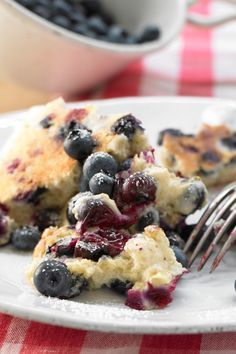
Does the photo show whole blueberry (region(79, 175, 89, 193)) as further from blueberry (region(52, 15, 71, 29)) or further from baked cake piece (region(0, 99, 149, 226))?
blueberry (region(52, 15, 71, 29))

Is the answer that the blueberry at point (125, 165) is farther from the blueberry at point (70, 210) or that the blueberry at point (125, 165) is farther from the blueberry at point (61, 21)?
the blueberry at point (61, 21)

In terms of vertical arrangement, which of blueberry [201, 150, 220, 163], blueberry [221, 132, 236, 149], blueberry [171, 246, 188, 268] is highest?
blueberry [221, 132, 236, 149]

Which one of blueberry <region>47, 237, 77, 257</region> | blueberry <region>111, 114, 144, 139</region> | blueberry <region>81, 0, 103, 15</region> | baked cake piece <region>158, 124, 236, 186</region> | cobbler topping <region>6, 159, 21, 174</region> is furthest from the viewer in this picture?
blueberry <region>81, 0, 103, 15</region>

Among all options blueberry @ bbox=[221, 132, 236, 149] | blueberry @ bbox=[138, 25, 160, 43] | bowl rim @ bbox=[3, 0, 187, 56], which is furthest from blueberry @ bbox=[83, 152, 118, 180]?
blueberry @ bbox=[138, 25, 160, 43]

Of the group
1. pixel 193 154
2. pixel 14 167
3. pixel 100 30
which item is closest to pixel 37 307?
pixel 14 167

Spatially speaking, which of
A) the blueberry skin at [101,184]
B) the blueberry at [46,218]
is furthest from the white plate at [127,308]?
the blueberry skin at [101,184]

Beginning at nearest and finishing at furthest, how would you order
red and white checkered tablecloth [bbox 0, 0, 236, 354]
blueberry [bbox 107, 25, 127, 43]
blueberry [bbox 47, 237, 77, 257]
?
red and white checkered tablecloth [bbox 0, 0, 236, 354] → blueberry [bbox 47, 237, 77, 257] → blueberry [bbox 107, 25, 127, 43]
